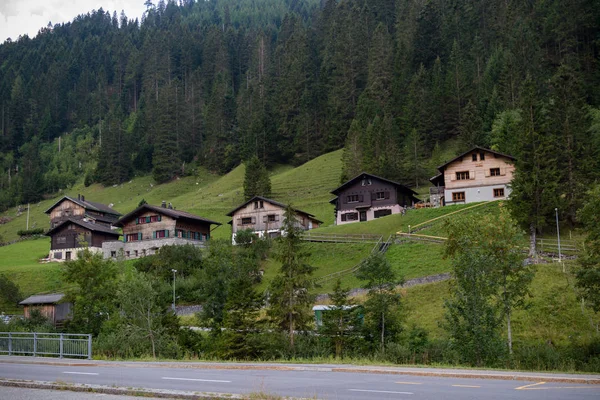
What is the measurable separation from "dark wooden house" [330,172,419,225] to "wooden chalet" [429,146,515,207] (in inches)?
214

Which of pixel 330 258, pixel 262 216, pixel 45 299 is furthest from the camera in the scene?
pixel 262 216

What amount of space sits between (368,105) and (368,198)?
45.5m

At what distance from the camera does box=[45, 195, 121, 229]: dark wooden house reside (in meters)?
101

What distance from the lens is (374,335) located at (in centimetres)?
3528

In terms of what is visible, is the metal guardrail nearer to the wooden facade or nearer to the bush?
the wooden facade

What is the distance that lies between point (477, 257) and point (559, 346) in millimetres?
7351

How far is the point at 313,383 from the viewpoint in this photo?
17.6 metres

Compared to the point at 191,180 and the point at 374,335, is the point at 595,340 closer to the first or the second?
the point at 374,335

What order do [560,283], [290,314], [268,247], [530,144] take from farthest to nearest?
[268,247], [530,144], [560,283], [290,314]

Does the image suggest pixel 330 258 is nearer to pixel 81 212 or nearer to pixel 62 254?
pixel 62 254

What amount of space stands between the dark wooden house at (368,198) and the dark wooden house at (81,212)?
42.4 meters

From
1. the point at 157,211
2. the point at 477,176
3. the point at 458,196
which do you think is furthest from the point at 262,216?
the point at 477,176

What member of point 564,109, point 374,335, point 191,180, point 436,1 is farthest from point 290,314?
point 436,1

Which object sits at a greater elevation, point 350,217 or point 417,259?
point 350,217
